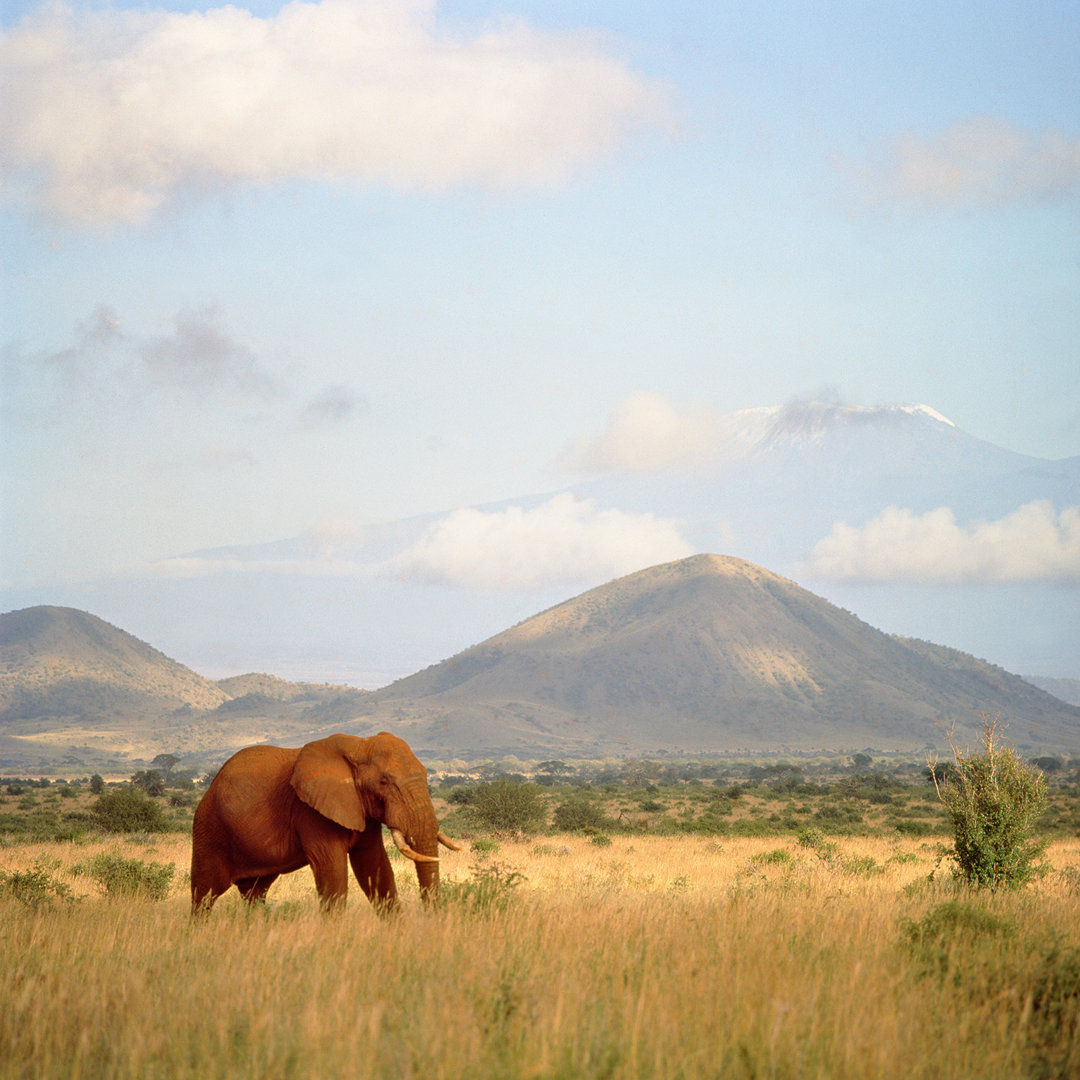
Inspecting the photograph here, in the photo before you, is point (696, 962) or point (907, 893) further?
point (907, 893)

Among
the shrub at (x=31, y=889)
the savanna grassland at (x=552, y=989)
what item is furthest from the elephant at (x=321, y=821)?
the shrub at (x=31, y=889)

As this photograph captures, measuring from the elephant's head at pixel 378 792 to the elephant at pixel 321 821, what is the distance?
0.01 metres

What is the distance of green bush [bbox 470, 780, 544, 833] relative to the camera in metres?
35.0

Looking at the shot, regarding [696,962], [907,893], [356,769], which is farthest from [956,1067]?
[907,893]

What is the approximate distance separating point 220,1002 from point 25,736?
643 feet

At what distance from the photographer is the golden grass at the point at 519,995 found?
18.0 ft

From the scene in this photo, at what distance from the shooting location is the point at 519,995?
6320 millimetres

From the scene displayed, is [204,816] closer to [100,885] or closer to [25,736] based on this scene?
[100,885]

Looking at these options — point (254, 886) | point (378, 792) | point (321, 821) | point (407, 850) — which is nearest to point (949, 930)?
point (407, 850)

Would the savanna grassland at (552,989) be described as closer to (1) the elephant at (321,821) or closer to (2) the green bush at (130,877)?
(1) the elephant at (321,821)

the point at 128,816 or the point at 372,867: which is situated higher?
the point at 372,867

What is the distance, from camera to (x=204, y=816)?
1209 cm

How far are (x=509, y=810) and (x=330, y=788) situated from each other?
2526cm

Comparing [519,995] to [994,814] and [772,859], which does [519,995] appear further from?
[772,859]
